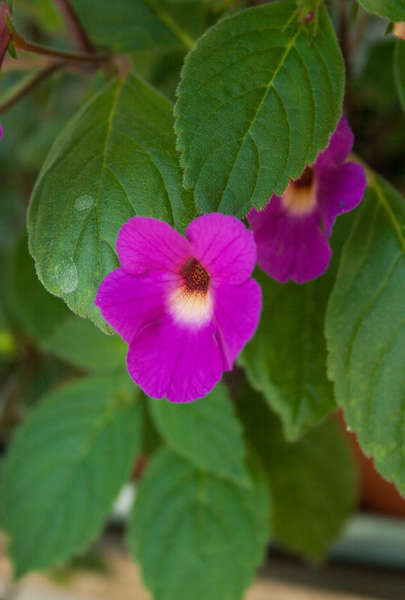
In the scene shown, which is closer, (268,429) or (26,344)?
(268,429)

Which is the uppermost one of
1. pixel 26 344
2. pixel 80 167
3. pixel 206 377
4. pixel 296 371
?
pixel 80 167

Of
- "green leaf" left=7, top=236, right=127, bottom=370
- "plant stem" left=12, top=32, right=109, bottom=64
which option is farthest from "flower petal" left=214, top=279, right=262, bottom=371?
"green leaf" left=7, top=236, right=127, bottom=370

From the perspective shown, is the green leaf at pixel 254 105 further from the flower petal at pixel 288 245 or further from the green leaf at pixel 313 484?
the green leaf at pixel 313 484

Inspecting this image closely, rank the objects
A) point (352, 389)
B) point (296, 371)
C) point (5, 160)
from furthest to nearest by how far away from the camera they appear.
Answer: point (5, 160), point (296, 371), point (352, 389)

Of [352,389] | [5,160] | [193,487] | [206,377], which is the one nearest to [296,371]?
[352,389]

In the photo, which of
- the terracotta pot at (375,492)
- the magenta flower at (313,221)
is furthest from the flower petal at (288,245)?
the terracotta pot at (375,492)

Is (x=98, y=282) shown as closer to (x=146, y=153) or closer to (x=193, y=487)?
(x=146, y=153)
